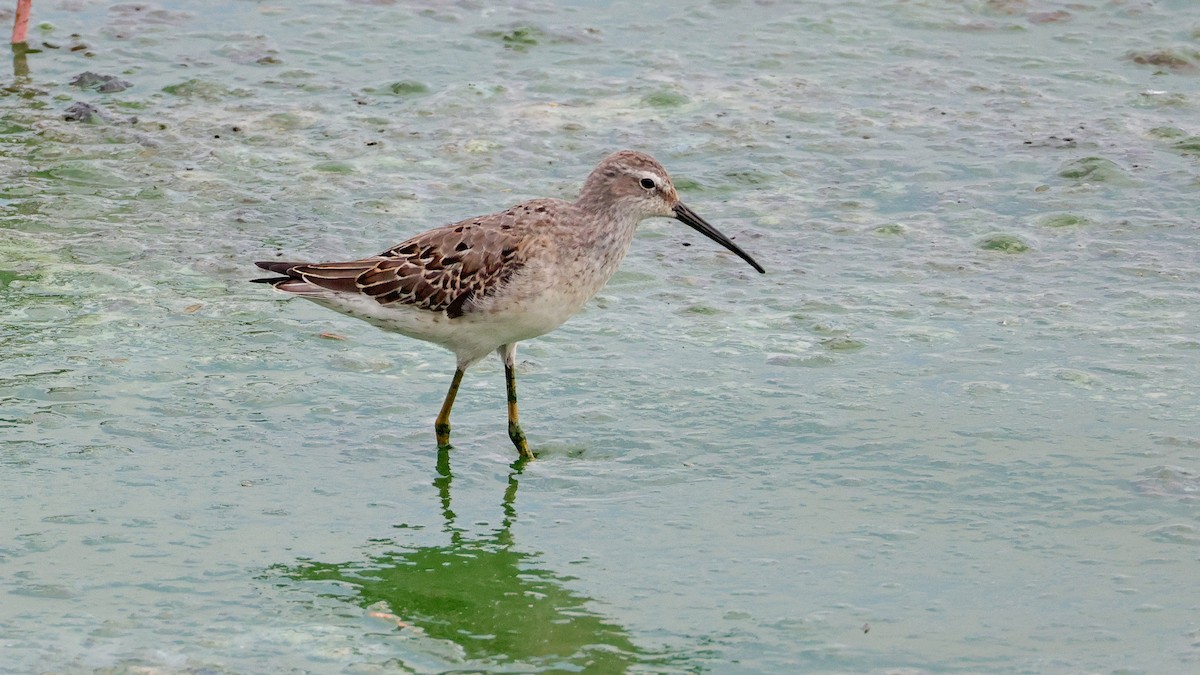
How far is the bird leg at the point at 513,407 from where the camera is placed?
7.67m

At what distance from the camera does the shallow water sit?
6.29m

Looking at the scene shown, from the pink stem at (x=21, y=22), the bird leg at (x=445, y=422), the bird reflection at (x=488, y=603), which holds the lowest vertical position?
the bird reflection at (x=488, y=603)

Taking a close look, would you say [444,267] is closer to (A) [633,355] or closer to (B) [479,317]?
(B) [479,317]

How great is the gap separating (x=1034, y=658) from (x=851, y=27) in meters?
8.18

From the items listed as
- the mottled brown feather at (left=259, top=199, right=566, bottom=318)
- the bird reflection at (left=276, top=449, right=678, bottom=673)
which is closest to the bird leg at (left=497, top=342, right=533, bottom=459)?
the mottled brown feather at (left=259, top=199, right=566, bottom=318)

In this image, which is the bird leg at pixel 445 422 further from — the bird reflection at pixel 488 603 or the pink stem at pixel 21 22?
the pink stem at pixel 21 22

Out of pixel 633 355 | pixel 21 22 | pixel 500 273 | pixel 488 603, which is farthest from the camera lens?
pixel 21 22

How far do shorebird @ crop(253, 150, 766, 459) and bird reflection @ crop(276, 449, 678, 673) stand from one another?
3.31ft

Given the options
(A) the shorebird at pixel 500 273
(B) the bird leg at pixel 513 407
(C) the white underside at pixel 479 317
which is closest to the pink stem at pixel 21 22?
(A) the shorebird at pixel 500 273

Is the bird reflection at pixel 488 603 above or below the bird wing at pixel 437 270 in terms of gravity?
below

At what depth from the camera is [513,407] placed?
25.4 feet

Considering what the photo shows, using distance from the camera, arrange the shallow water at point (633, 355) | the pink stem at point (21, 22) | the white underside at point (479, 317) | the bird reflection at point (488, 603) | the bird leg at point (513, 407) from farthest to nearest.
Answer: the pink stem at point (21, 22) → the bird leg at point (513, 407) → the white underside at point (479, 317) → the shallow water at point (633, 355) → the bird reflection at point (488, 603)

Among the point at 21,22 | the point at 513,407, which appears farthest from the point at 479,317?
the point at 21,22

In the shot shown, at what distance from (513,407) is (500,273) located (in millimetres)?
652
